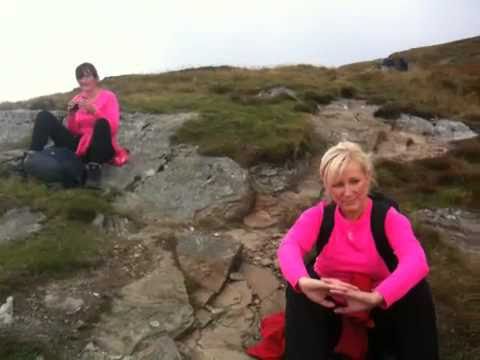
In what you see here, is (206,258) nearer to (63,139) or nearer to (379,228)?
(379,228)

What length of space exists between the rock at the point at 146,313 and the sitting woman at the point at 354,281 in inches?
66.3

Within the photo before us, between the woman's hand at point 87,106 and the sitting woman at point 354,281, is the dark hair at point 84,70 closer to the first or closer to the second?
the woman's hand at point 87,106

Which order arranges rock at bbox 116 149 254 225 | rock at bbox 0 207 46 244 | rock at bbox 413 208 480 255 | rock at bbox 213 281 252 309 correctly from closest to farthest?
rock at bbox 213 281 252 309 → rock at bbox 0 207 46 244 → rock at bbox 413 208 480 255 → rock at bbox 116 149 254 225

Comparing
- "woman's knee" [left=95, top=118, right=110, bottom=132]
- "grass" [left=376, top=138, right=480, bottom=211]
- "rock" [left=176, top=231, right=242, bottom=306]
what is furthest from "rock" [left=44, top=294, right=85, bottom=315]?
"grass" [left=376, top=138, right=480, bottom=211]

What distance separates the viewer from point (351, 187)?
4.82 meters

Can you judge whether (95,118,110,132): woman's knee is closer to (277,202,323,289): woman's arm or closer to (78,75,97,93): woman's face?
(78,75,97,93): woman's face

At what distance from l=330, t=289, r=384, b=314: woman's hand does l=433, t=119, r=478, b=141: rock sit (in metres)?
10.3

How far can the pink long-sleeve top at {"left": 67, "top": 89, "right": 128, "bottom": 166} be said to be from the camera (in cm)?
995

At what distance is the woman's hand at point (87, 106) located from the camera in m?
9.83

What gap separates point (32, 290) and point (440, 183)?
7151 millimetres

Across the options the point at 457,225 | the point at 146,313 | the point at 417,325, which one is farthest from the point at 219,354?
the point at 457,225

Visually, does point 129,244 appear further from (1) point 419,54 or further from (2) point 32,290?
(1) point 419,54

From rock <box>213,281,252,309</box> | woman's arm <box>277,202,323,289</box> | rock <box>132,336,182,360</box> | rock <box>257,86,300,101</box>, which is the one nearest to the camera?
woman's arm <box>277,202,323,289</box>

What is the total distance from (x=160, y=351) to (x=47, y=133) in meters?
5.40
